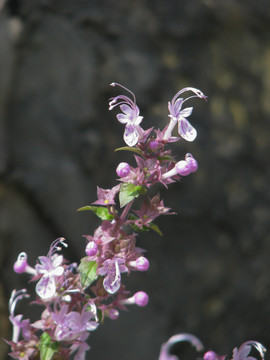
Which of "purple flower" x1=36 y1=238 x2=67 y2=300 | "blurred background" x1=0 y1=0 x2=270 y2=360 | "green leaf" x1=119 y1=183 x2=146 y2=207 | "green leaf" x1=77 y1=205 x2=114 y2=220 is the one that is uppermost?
"green leaf" x1=119 y1=183 x2=146 y2=207

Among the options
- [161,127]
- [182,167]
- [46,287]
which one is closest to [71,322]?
[46,287]

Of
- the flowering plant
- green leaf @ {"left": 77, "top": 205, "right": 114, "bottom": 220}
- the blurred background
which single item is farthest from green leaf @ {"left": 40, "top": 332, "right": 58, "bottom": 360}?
the blurred background

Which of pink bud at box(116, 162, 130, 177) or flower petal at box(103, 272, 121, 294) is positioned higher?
pink bud at box(116, 162, 130, 177)

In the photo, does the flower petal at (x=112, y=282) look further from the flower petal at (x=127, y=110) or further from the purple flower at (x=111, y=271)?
the flower petal at (x=127, y=110)

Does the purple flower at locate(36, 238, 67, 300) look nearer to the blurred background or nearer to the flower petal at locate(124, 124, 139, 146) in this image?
the flower petal at locate(124, 124, 139, 146)

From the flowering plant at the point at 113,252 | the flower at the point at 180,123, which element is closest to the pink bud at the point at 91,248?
the flowering plant at the point at 113,252

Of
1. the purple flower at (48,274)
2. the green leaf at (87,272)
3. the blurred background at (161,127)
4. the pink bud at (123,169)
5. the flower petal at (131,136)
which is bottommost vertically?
the blurred background at (161,127)

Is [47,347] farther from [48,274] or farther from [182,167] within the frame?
[182,167]
